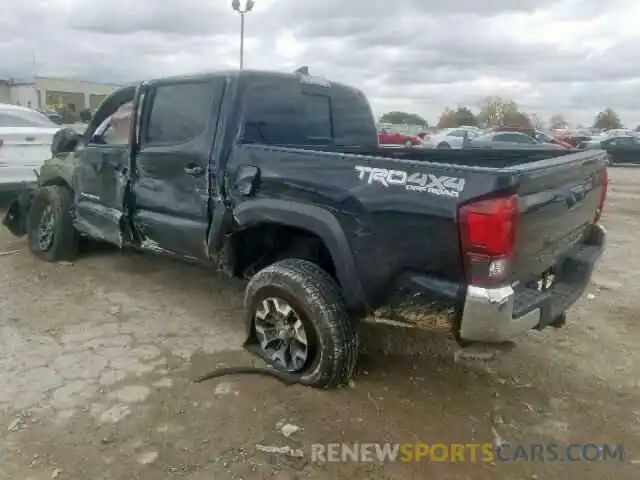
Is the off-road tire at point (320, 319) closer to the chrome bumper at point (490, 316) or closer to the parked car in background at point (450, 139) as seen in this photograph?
the chrome bumper at point (490, 316)

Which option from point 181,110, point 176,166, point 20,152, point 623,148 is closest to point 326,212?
point 176,166

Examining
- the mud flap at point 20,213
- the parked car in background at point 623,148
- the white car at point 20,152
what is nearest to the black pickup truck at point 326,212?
the mud flap at point 20,213

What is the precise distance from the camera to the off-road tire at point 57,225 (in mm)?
5824

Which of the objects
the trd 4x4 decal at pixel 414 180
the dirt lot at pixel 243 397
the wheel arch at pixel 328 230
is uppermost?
the trd 4x4 decal at pixel 414 180

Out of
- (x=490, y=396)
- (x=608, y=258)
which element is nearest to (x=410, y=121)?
(x=608, y=258)

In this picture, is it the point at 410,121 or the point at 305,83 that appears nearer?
the point at 305,83

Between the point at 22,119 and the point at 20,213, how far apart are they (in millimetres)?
2914

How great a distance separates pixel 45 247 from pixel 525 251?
4.99 m

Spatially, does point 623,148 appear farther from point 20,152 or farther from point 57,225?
point 57,225

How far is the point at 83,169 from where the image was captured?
546 cm

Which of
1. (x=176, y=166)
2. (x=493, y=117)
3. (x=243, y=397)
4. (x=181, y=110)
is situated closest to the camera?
(x=243, y=397)

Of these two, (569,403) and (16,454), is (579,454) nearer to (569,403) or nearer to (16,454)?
(569,403)

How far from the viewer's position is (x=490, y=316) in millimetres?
2785

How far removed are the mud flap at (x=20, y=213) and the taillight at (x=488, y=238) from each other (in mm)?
5350
